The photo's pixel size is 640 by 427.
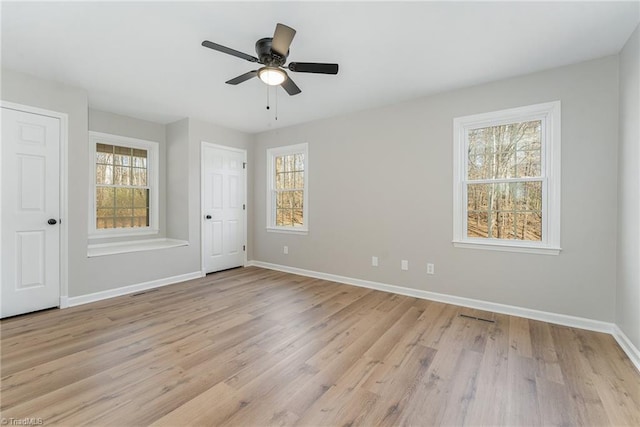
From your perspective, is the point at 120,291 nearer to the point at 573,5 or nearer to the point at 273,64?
the point at 273,64

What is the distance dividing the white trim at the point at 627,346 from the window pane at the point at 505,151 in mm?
1596

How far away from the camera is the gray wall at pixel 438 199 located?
2.69 metres

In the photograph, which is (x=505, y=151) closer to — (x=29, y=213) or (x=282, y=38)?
(x=282, y=38)

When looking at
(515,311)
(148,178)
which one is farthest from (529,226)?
(148,178)

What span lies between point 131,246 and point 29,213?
133 centimetres

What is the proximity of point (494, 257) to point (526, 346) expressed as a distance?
103 centimetres

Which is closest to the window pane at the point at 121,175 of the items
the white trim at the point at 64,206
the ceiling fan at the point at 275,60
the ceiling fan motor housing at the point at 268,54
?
the white trim at the point at 64,206

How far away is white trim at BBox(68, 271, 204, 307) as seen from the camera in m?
3.39

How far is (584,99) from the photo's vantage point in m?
2.73

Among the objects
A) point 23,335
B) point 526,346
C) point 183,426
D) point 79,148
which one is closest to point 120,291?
point 23,335

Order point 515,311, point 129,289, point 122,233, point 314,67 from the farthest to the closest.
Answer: point 122,233 < point 129,289 < point 515,311 < point 314,67

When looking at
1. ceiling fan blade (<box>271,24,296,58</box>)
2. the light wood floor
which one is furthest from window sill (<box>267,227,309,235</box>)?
ceiling fan blade (<box>271,24,296,58</box>)

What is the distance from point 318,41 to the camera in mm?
2420

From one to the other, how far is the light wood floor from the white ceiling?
102 inches
